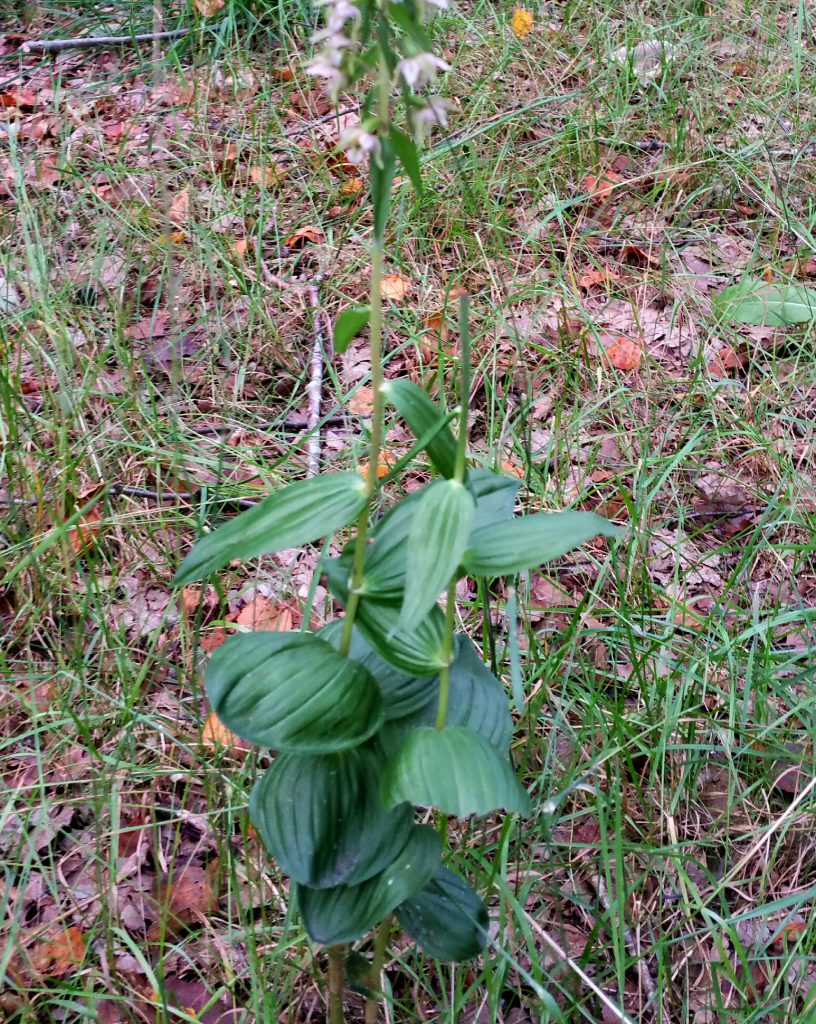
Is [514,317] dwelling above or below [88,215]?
below

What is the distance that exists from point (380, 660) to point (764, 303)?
1.59 meters

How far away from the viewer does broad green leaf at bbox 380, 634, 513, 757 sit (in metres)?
1.05

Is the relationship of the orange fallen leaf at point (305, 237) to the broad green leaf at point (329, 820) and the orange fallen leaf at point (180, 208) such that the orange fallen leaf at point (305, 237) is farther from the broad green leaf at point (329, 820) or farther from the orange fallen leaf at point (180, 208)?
the broad green leaf at point (329, 820)

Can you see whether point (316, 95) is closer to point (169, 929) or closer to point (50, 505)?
point (50, 505)

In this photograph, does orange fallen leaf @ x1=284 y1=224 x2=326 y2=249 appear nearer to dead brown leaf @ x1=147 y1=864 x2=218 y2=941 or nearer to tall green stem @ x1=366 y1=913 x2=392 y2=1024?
dead brown leaf @ x1=147 y1=864 x2=218 y2=941

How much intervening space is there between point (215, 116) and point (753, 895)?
271 centimetres

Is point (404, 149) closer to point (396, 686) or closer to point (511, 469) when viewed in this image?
point (396, 686)

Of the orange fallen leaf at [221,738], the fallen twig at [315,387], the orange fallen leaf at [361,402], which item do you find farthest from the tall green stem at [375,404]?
the orange fallen leaf at [361,402]

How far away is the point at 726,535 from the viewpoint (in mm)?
1965

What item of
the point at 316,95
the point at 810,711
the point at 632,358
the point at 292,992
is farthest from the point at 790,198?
the point at 292,992

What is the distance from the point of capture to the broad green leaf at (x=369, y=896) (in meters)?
0.98

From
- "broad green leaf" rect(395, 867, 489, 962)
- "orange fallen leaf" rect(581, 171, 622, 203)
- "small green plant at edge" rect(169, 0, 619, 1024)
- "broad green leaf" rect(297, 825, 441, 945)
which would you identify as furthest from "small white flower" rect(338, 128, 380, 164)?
"orange fallen leaf" rect(581, 171, 622, 203)

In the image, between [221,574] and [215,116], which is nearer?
[221,574]

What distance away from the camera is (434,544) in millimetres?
845
